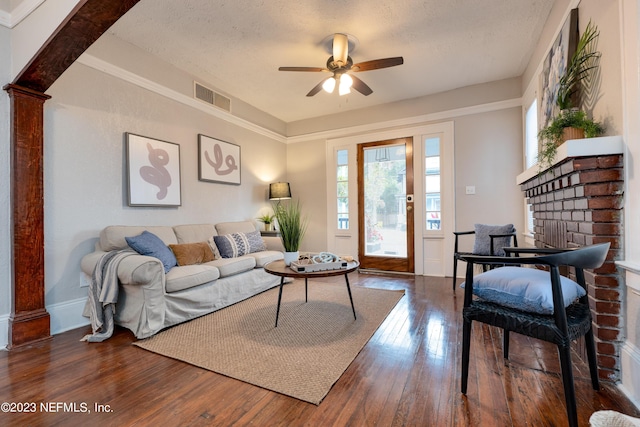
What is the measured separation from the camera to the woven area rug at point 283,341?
5.36 feet

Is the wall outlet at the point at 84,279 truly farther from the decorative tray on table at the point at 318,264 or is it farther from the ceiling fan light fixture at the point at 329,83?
the ceiling fan light fixture at the point at 329,83

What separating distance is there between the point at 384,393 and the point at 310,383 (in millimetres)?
393

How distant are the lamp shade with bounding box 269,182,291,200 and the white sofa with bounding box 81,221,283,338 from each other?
4.57 feet

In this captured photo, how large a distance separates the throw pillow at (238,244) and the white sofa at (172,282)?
0.10 meters

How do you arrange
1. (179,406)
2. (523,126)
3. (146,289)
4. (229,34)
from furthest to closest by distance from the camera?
(523,126), (229,34), (146,289), (179,406)

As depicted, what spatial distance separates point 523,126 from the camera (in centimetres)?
362

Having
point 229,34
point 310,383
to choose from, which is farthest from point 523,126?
point 310,383

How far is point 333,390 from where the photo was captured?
1.51 metres

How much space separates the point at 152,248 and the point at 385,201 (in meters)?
3.27

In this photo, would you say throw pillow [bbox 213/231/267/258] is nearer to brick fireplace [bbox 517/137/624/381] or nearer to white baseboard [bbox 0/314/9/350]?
white baseboard [bbox 0/314/9/350]

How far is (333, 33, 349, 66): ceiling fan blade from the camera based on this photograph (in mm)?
2646

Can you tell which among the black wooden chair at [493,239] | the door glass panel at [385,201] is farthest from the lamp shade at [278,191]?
the black wooden chair at [493,239]

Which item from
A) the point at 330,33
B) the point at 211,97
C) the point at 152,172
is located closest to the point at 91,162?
the point at 152,172

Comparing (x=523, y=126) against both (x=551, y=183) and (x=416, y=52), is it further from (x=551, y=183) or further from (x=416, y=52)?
(x=551, y=183)
